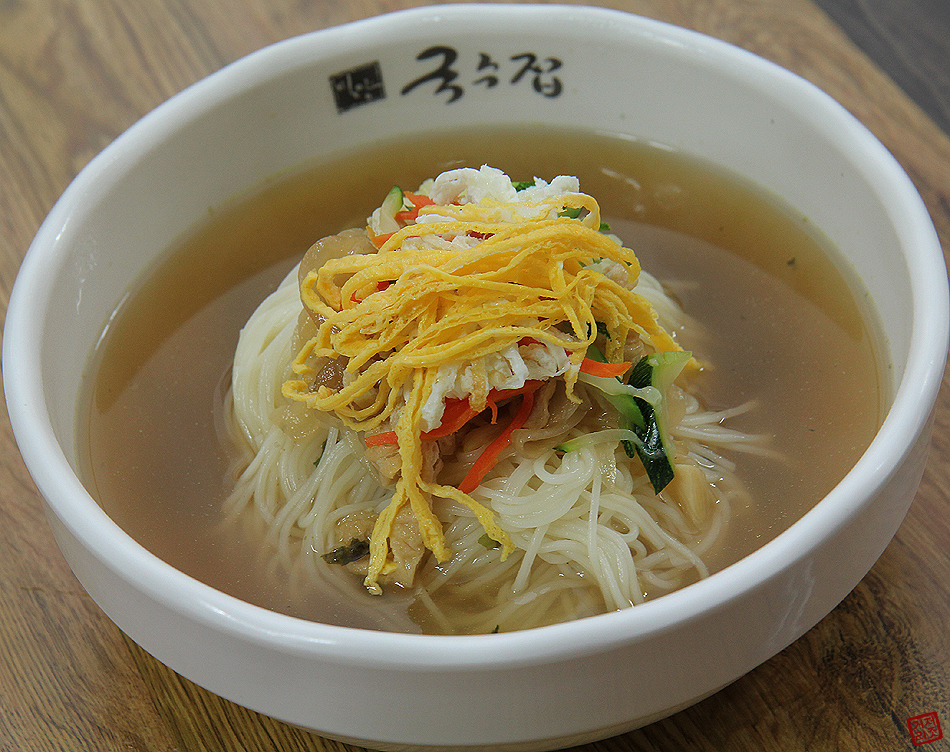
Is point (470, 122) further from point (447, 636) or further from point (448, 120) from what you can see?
point (447, 636)

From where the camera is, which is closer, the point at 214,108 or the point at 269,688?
the point at 269,688

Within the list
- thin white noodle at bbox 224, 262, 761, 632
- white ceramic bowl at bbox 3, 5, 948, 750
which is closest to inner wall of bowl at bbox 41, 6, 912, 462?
→ white ceramic bowl at bbox 3, 5, 948, 750

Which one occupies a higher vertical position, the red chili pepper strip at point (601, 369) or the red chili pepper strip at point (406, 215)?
the red chili pepper strip at point (406, 215)

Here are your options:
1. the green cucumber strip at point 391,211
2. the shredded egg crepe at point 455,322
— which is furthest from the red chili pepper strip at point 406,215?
the shredded egg crepe at point 455,322

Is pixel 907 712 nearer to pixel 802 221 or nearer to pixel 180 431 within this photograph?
pixel 802 221

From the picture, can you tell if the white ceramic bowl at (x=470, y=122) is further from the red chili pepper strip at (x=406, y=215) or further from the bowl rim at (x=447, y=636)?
the red chili pepper strip at (x=406, y=215)

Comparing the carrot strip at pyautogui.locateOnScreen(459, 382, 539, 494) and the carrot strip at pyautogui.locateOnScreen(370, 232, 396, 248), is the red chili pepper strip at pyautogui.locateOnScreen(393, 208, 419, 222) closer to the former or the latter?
the carrot strip at pyautogui.locateOnScreen(370, 232, 396, 248)

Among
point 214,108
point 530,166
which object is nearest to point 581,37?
point 530,166
